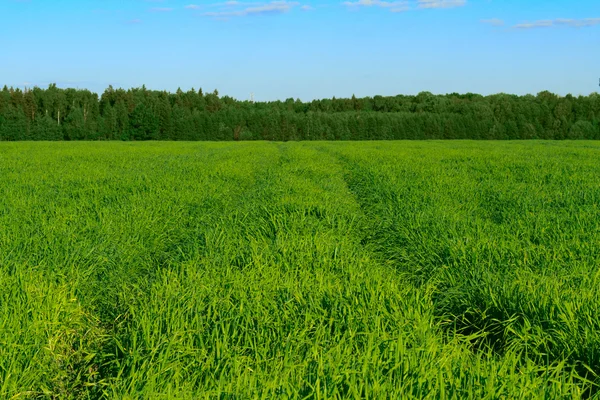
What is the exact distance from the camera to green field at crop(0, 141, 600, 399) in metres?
2.66

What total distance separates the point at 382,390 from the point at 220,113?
99.2m

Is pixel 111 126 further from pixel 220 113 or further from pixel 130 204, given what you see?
pixel 130 204

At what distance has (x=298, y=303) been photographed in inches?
147

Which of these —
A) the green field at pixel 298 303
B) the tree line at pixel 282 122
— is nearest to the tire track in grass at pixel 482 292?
the green field at pixel 298 303

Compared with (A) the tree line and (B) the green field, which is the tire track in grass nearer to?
(B) the green field

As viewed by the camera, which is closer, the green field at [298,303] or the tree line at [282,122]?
the green field at [298,303]

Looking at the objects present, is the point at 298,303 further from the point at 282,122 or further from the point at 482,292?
the point at 282,122

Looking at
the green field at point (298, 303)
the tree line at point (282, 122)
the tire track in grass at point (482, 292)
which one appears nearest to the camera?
the green field at point (298, 303)

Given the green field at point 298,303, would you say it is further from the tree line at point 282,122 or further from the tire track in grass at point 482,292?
the tree line at point 282,122

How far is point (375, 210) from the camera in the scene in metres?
8.77

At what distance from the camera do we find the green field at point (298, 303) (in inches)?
105

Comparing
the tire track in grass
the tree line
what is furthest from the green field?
the tree line

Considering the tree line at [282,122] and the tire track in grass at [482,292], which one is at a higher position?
the tree line at [282,122]

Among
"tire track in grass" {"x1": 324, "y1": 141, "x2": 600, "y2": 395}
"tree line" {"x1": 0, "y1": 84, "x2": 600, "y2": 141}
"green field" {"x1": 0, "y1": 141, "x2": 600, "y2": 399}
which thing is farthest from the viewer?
"tree line" {"x1": 0, "y1": 84, "x2": 600, "y2": 141}
